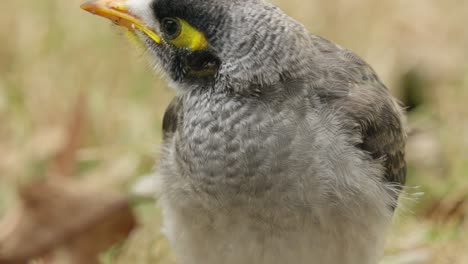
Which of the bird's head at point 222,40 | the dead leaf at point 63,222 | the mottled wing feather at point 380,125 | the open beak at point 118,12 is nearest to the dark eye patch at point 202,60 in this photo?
the bird's head at point 222,40

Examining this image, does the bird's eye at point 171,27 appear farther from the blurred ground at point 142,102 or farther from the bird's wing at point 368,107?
the bird's wing at point 368,107

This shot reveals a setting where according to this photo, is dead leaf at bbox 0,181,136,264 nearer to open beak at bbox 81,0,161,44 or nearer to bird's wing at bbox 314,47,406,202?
open beak at bbox 81,0,161,44

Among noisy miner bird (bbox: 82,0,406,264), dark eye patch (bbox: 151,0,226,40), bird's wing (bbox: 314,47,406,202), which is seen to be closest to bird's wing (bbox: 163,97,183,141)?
noisy miner bird (bbox: 82,0,406,264)

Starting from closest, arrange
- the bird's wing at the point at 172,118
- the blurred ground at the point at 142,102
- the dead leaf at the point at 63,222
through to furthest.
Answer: the bird's wing at the point at 172,118 < the dead leaf at the point at 63,222 < the blurred ground at the point at 142,102

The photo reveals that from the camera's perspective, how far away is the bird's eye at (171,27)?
10.3 feet

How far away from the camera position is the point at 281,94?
312 cm

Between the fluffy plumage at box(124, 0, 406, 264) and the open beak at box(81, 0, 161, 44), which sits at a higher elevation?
the open beak at box(81, 0, 161, 44)

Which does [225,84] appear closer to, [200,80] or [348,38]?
[200,80]

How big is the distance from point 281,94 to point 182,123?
36 centimetres

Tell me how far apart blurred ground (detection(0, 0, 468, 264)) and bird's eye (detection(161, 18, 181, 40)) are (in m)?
0.31

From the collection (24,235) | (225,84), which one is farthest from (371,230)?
(24,235)

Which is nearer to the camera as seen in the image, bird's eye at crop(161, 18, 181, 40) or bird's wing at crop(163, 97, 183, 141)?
bird's eye at crop(161, 18, 181, 40)

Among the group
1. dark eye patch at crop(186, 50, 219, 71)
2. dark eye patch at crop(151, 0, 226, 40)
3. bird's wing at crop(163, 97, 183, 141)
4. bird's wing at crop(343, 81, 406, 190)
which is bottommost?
bird's wing at crop(163, 97, 183, 141)

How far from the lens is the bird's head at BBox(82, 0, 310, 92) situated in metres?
3.07
